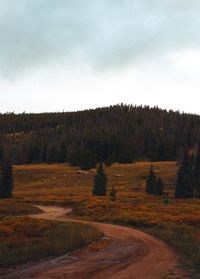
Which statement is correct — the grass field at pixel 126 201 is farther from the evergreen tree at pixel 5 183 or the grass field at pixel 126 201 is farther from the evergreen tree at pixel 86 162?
the evergreen tree at pixel 86 162

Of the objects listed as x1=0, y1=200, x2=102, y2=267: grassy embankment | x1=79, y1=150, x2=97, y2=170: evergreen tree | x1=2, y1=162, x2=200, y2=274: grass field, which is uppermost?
x1=79, y1=150, x2=97, y2=170: evergreen tree

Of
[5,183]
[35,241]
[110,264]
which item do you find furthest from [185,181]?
[110,264]

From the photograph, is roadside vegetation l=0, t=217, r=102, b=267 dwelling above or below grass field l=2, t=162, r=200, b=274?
above

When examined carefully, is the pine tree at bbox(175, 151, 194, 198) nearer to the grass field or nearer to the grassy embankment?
the grass field

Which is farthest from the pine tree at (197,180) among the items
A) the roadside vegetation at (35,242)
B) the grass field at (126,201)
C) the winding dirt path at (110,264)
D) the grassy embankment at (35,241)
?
the winding dirt path at (110,264)

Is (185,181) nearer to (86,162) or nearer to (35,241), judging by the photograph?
(35,241)

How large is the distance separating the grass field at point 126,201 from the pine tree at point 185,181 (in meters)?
2.44

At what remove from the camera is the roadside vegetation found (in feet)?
70.7

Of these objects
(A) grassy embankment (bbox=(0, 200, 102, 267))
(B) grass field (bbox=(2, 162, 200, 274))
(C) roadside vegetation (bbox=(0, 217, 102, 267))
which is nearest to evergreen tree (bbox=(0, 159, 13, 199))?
(B) grass field (bbox=(2, 162, 200, 274))

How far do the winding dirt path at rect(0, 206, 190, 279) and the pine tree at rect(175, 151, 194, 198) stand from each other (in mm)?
61721

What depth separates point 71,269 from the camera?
1823cm

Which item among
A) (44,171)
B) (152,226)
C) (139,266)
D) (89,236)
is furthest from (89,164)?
(139,266)

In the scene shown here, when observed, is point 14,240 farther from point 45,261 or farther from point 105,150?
point 105,150

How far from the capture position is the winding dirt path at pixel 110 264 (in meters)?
16.9
